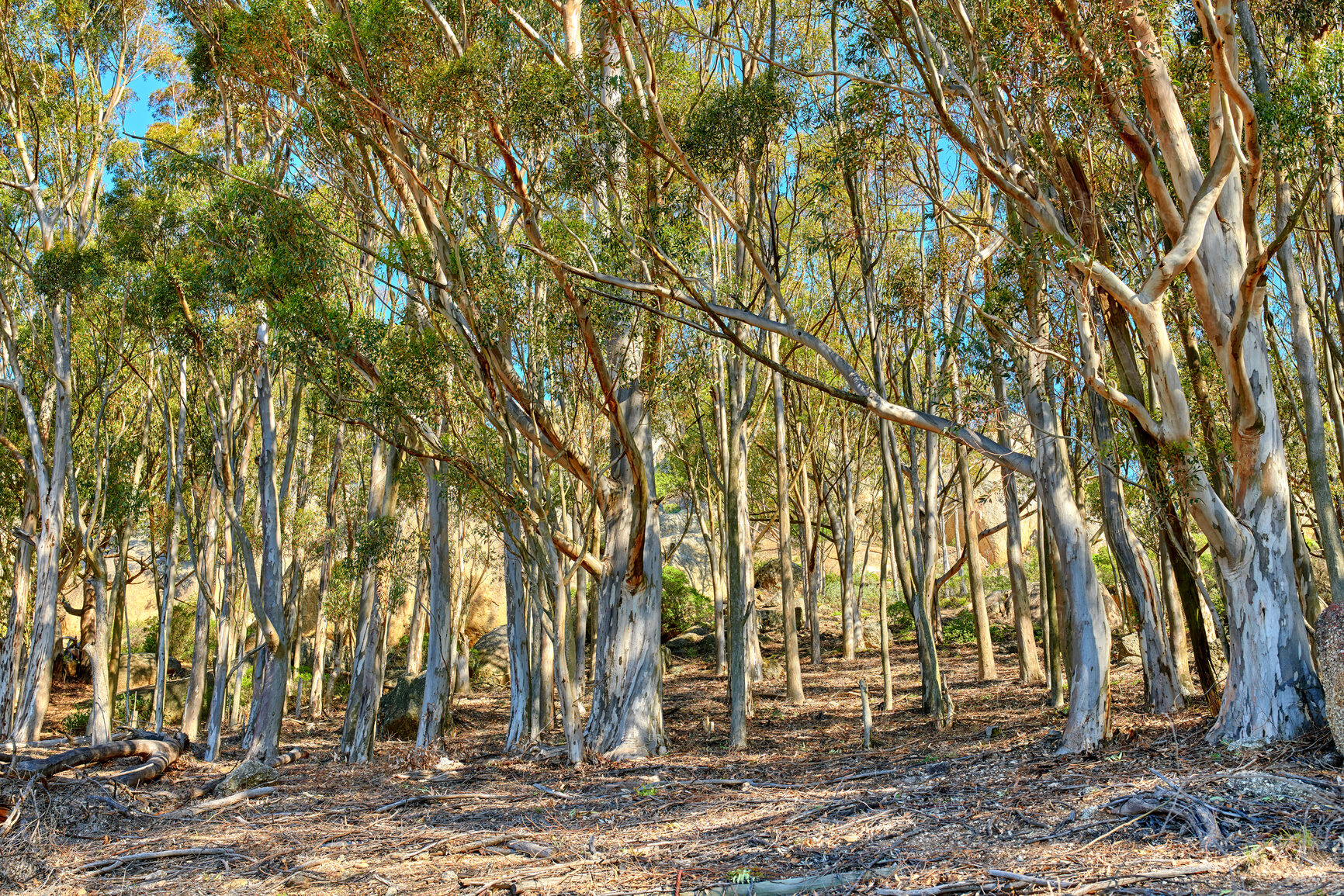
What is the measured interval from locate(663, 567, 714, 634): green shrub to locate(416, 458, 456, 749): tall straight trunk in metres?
11.8

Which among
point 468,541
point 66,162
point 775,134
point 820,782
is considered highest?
point 66,162

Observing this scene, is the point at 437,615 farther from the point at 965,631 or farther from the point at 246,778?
the point at 965,631

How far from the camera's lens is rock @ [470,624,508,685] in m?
22.6

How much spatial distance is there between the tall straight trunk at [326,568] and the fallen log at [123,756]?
507 cm

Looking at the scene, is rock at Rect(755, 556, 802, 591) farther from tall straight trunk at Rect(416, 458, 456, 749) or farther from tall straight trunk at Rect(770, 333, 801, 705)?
tall straight trunk at Rect(416, 458, 456, 749)

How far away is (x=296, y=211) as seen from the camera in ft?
36.9

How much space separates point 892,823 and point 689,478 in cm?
1269

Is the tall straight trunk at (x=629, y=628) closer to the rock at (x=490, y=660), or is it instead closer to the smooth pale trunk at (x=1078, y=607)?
the smooth pale trunk at (x=1078, y=607)

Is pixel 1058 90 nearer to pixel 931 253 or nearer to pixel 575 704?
pixel 931 253

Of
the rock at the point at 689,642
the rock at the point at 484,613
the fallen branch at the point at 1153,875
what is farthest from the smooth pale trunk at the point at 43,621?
the fallen branch at the point at 1153,875

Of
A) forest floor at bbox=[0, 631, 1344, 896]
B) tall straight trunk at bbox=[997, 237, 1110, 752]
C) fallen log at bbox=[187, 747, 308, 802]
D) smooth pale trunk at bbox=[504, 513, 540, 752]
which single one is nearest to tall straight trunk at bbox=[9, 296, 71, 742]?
fallen log at bbox=[187, 747, 308, 802]

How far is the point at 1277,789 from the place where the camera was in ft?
16.6

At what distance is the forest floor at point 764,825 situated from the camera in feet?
14.9

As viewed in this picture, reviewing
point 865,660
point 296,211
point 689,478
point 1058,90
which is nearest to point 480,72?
point 296,211
